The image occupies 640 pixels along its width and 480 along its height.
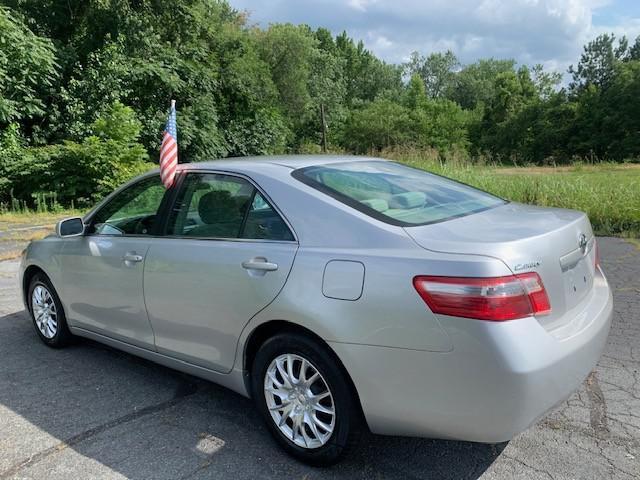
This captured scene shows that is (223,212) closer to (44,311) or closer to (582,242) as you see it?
(582,242)

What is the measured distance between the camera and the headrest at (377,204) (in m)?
2.84

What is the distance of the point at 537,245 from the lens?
8.07ft

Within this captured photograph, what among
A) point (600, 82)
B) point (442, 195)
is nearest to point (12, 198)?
point (442, 195)

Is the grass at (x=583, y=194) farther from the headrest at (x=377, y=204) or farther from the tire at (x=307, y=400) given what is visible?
the tire at (x=307, y=400)

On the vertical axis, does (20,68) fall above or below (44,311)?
above

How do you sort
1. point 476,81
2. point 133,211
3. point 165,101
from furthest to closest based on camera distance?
point 476,81
point 165,101
point 133,211

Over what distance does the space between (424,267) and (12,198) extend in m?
15.9

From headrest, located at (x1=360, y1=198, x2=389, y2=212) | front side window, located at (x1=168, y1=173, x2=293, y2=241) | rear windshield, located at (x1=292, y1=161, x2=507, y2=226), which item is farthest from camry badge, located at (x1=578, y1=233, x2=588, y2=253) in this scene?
front side window, located at (x1=168, y1=173, x2=293, y2=241)

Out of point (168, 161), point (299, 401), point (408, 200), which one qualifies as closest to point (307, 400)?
point (299, 401)

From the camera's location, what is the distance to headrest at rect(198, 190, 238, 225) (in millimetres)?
3273

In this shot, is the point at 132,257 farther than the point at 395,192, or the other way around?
the point at 132,257

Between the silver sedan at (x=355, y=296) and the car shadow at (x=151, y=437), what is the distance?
278mm

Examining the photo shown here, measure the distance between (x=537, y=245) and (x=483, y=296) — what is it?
436 millimetres

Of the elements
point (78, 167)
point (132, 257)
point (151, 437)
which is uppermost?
point (132, 257)
